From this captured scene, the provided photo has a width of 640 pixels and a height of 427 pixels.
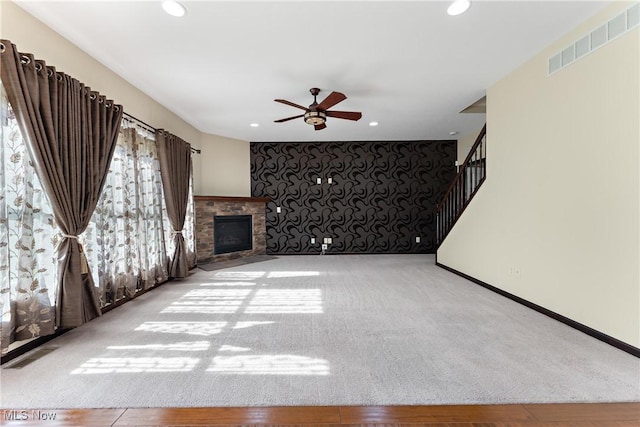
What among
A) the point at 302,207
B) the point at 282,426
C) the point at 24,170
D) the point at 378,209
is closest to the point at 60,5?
the point at 24,170

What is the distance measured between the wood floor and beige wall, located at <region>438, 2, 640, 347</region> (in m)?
1.10

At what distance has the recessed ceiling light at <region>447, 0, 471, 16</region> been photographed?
2.27m

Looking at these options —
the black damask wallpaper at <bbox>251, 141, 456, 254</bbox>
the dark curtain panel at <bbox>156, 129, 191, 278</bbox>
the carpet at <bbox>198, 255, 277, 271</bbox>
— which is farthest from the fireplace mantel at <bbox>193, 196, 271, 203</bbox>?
the carpet at <bbox>198, 255, 277, 271</bbox>

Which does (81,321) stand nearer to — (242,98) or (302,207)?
(242,98)

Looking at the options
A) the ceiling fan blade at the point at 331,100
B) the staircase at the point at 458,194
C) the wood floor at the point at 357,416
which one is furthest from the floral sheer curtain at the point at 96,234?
the staircase at the point at 458,194

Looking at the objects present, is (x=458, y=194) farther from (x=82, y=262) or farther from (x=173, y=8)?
(x=82, y=262)

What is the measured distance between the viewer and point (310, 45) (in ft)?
9.43

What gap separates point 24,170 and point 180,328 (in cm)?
177

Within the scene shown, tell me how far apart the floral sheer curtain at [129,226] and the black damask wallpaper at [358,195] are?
313 cm

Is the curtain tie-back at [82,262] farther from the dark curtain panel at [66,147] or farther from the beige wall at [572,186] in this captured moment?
the beige wall at [572,186]

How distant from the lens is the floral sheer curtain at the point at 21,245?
2.10 m

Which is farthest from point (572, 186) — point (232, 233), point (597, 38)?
point (232, 233)

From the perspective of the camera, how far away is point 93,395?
170cm

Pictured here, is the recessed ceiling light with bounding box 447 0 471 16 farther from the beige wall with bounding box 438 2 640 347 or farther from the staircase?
the staircase
